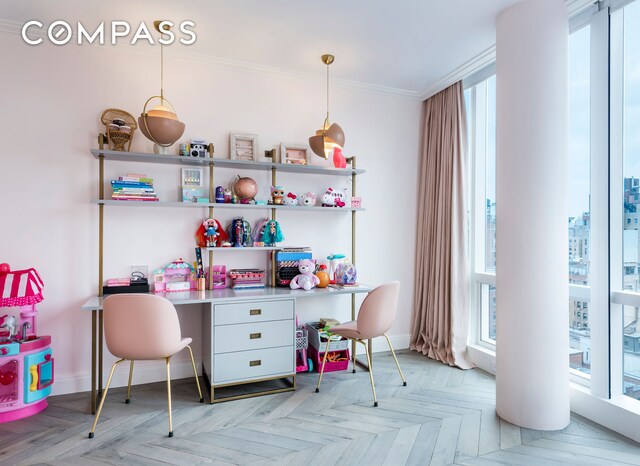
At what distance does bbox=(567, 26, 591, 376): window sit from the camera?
2.63m

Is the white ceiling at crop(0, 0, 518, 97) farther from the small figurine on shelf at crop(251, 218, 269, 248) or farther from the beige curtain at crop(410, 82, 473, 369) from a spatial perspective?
the small figurine on shelf at crop(251, 218, 269, 248)

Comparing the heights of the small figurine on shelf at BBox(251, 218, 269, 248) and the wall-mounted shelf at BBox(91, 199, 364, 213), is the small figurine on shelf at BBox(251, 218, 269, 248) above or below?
below

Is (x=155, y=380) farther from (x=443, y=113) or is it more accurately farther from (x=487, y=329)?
(x=443, y=113)

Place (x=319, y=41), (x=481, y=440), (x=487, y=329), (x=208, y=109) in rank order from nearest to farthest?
(x=481, y=440) < (x=319, y=41) < (x=208, y=109) < (x=487, y=329)

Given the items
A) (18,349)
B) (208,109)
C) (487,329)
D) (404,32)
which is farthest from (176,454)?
(404,32)

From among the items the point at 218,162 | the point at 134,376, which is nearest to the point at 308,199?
the point at 218,162

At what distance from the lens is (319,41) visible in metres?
2.91

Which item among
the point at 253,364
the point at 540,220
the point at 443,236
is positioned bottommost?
the point at 253,364

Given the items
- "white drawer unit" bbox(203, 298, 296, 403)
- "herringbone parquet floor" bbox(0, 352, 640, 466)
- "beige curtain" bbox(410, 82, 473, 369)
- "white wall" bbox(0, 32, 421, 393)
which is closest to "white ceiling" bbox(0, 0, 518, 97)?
"white wall" bbox(0, 32, 421, 393)

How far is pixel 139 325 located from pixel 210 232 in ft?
3.23

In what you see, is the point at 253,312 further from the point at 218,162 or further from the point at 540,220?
the point at 540,220

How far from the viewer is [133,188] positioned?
2832mm

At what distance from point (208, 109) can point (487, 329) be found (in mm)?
3116

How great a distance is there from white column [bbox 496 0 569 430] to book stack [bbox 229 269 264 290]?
1898 mm
